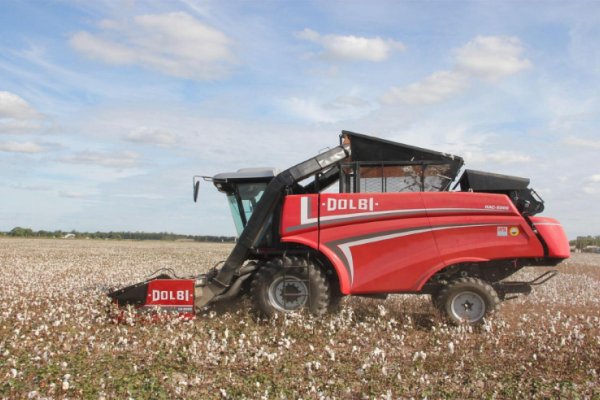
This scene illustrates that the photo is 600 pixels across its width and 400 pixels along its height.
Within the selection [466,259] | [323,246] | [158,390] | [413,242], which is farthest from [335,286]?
[158,390]

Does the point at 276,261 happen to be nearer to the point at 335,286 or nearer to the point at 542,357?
the point at 335,286

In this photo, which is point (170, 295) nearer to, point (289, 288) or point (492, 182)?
point (289, 288)

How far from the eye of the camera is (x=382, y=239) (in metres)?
8.48

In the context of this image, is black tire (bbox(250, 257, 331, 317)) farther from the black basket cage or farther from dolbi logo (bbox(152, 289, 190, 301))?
the black basket cage

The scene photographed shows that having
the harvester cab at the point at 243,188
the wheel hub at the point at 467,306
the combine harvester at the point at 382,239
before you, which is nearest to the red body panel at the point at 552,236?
the combine harvester at the point at 382,239

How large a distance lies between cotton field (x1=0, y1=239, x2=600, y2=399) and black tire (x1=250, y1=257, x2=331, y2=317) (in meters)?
0.29

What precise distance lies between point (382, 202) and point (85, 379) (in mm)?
4849

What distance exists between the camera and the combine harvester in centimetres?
841

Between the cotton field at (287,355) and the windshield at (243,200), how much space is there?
4.57ft

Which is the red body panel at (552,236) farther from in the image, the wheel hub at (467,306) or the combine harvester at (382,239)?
the wheel hub at (467,306)

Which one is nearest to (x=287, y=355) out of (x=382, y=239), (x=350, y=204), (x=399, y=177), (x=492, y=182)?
(x=382, y=239)

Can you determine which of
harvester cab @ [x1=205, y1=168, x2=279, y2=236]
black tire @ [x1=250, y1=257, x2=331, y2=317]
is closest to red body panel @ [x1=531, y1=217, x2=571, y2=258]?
black tire @ [x1=250, y1=257, x2=331, y2=317]

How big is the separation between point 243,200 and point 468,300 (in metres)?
3.96

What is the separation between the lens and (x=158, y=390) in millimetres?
5059
